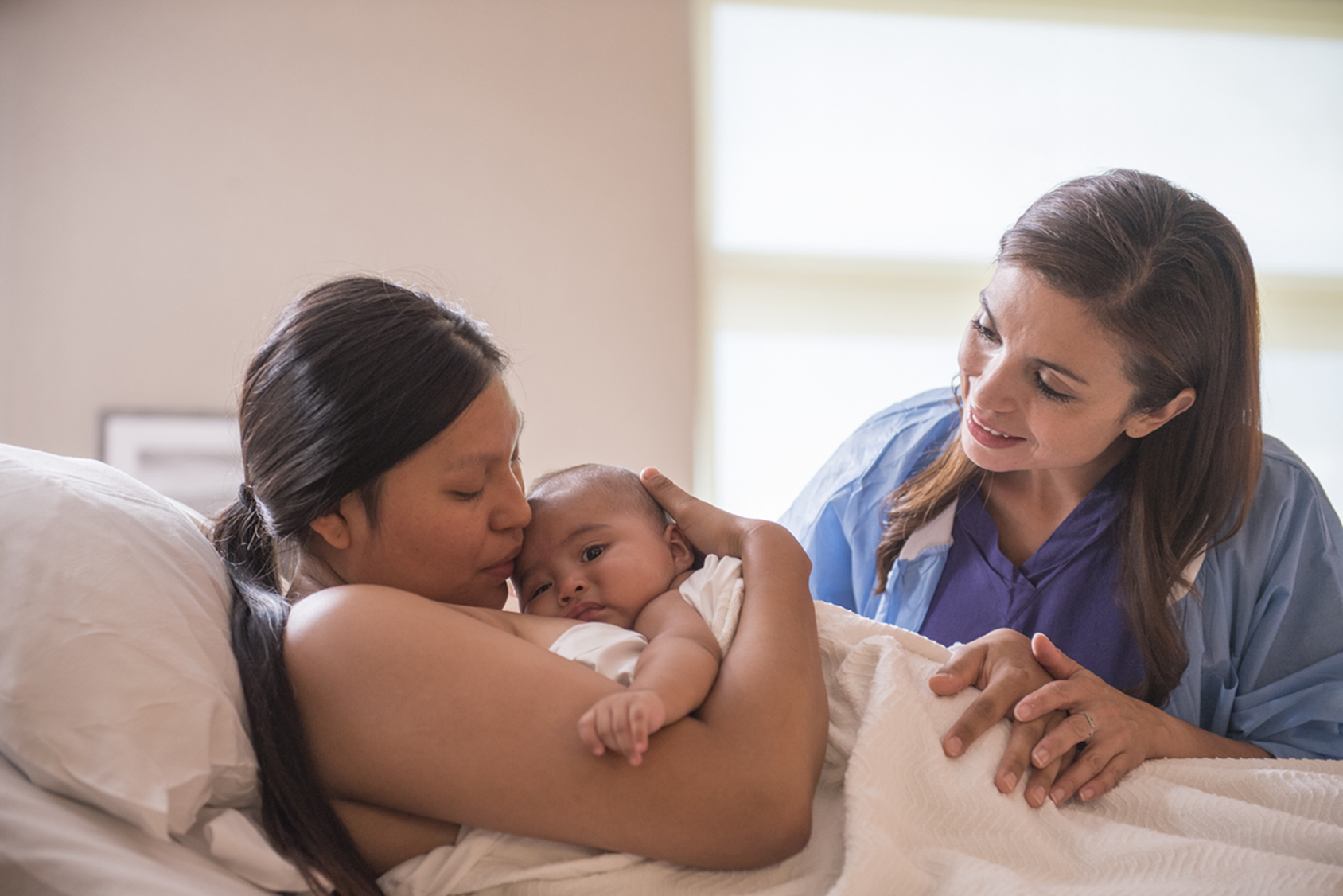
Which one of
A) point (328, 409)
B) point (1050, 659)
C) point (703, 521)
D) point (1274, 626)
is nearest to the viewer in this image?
point (328, 409)

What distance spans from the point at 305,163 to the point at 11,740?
8.28 feet

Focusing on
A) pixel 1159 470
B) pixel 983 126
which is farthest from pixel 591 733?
pixel 983 126

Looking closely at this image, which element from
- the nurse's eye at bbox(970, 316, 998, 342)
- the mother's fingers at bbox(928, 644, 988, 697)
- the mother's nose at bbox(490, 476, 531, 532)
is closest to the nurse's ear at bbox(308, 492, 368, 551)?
the mother's nose at bbox(490, 476, 531, 532)

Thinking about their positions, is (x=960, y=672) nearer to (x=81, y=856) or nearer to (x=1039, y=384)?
(x=1039, y=384)

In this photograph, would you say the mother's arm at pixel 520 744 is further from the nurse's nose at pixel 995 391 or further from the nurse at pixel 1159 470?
the nurse's nose at pixel 995 391

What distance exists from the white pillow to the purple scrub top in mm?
1125

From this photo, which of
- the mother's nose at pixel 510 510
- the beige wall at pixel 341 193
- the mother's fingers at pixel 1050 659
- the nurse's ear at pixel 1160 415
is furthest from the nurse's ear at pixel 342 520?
the beige wall at pixel 341 193

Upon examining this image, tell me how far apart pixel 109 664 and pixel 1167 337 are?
138 centimetres

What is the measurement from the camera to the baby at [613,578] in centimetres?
98

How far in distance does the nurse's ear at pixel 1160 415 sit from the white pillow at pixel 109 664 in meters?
1.28

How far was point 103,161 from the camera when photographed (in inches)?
112

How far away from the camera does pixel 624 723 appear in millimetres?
810

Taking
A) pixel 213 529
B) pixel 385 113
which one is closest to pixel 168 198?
pixel 385 113

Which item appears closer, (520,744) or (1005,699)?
(520,744)
